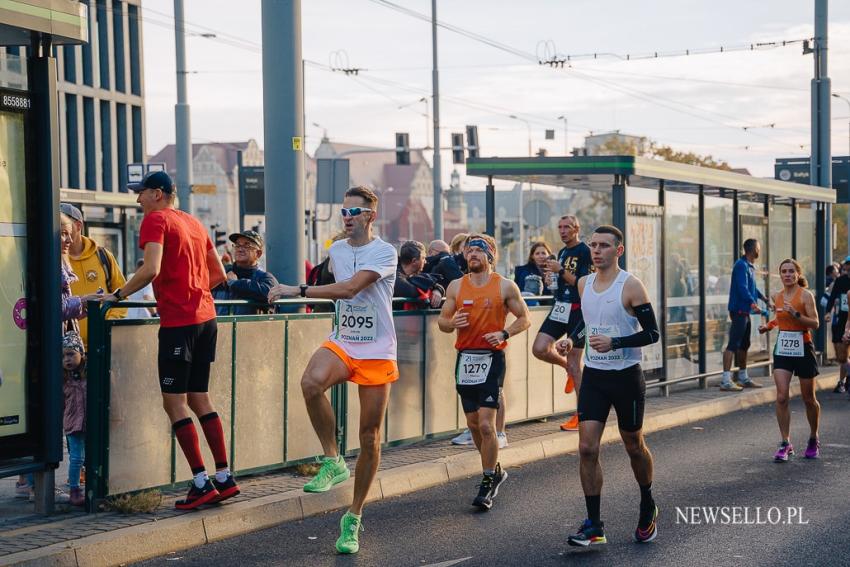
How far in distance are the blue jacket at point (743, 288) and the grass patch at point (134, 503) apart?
1015 centimetres

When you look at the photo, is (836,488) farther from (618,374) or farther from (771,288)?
(771,288)

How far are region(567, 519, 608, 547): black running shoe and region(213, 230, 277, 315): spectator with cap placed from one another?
2990 millimetres

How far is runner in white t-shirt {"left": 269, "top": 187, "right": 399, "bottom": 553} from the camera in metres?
7.29

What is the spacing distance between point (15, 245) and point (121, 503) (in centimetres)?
164

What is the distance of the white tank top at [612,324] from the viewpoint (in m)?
7.36

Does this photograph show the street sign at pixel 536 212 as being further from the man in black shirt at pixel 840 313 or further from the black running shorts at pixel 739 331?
the black running shorts at pixel 739 331

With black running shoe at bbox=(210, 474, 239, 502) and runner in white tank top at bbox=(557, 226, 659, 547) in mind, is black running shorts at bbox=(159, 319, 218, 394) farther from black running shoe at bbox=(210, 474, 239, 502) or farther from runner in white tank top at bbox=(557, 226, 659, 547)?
runner in white tank top at bbox=(557, 226, 659, 547)

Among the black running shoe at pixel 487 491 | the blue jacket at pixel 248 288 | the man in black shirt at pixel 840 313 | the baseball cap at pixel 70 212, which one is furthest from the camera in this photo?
the man in black shirt at pixel 840 313

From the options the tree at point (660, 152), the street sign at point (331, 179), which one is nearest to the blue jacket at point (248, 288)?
the street sign at point (331, 179)

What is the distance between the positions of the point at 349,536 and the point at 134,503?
1.37 meters

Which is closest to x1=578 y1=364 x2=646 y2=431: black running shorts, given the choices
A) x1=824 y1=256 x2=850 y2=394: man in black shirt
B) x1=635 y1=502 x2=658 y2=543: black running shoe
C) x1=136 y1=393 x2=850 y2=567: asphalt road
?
x1=635 y1=502 x2=658 y2=543: black running shoe

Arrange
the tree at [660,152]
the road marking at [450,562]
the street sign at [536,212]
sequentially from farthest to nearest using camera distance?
the tree at [660,152] < the street sign at [536,212] < the road marking at [450,562]

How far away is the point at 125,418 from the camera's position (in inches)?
303

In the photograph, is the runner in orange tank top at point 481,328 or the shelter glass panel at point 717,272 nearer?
the runner in orange tank top at point 481,328
